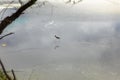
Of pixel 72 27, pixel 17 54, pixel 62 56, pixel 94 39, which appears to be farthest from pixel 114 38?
pixel 17 54

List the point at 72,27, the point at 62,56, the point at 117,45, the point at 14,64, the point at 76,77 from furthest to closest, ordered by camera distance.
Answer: the point at 72,27 < the point at 117,45 < the point at 62,56 < the point at 14,64 < the point at 76,77

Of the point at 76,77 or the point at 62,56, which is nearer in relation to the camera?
the point at 76,77

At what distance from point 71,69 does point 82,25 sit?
1432 cm

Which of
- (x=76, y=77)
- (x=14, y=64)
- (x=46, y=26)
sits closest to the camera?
(x=76, y=77)

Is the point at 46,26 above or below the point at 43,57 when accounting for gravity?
below

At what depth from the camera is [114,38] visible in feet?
105

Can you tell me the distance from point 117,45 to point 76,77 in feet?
26.3

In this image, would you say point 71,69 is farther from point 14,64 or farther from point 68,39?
point 68,39

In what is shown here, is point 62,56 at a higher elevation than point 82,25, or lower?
higher

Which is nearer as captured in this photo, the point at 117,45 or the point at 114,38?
the point at 117,45

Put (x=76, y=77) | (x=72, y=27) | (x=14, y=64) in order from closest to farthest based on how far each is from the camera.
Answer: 1. (x=76, y=77)
2. (x=14, y=64)
3. (x=72, y=27)

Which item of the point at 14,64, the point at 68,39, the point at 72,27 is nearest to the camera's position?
the point at 14,64

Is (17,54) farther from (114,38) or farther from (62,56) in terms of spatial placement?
(114,38)

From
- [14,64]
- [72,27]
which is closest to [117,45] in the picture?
[72,27]
